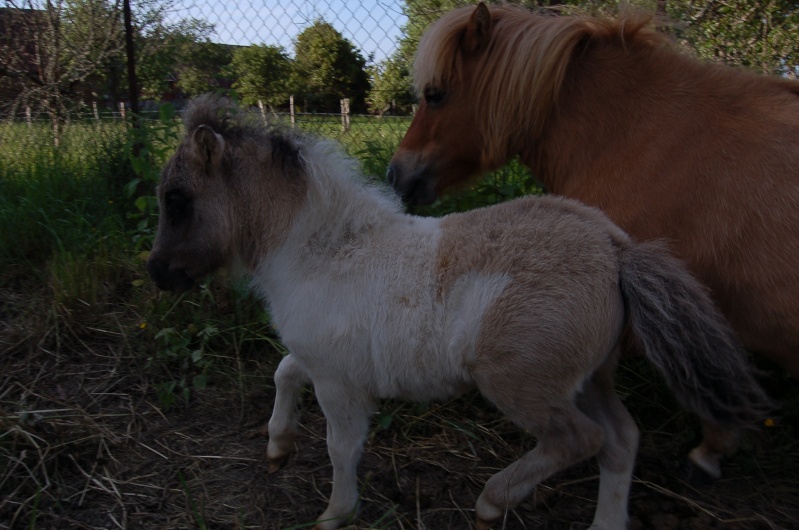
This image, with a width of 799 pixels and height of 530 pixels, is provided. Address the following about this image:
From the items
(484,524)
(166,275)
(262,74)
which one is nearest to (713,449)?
(484,524)

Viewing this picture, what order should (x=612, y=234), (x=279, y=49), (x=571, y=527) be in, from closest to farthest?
(x=612, y=234), (x=571, y=527), (x=279, y=49)

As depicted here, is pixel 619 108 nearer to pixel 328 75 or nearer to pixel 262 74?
pixel 262 74

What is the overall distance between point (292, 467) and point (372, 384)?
80 cm

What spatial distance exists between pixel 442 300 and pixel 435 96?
4.61 ft

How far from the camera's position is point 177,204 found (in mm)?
2527

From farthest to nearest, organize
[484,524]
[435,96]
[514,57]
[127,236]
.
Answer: [127,236]
[435,96]
[514,57]
[484,524]

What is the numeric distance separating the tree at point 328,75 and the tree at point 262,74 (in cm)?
22

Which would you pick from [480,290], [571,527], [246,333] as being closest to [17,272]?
[246,333]

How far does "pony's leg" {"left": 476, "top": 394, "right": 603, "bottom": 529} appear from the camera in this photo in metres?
2.17

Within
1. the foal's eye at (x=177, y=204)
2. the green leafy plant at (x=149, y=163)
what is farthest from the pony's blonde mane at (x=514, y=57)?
the green leafy plant at (x=149, y=163)

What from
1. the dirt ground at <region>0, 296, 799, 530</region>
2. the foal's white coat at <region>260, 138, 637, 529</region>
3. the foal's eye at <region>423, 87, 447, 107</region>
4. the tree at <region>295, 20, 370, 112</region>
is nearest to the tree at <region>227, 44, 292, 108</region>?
the tree at <region>295, 20, 370, 112</region>

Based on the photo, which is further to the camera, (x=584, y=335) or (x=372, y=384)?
(x=372, y=384)

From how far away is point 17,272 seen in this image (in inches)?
162

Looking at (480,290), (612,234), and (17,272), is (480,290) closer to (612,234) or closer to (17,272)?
(612,234)
